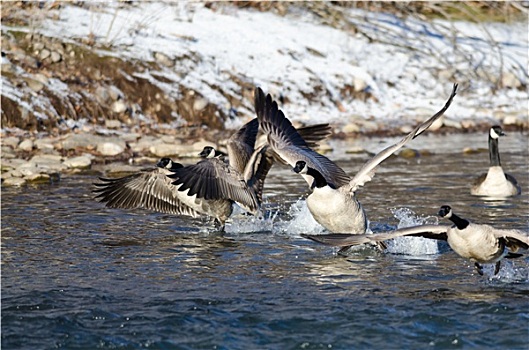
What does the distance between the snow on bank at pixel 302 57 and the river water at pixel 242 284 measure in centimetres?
784

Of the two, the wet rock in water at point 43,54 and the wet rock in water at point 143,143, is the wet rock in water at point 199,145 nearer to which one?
the wet rock in water at point 143,143

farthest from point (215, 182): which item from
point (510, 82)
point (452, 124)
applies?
point (510, 82)

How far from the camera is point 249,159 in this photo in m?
10.3

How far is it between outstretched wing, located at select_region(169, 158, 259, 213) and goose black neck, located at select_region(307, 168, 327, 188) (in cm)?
121

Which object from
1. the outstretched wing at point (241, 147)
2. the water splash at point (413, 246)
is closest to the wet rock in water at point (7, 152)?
the outstretched wing at point (241, 147)

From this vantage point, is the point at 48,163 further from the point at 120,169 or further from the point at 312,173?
the point at 312,173

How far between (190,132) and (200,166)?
782 centimetres

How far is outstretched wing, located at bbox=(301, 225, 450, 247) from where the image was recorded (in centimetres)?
740

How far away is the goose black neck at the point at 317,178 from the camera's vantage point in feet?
27.7

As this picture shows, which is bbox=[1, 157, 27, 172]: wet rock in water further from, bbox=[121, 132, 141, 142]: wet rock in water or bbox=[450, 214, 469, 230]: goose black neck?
bbox=[450, 214, 469, 230]: goose black neck

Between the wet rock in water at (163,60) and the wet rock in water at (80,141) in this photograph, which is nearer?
the wet rock in water at (80,141)

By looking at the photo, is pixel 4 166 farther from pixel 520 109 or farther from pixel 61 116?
pixel 520 109

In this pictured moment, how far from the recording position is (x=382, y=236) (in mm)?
7586

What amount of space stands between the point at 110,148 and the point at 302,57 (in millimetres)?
7040
